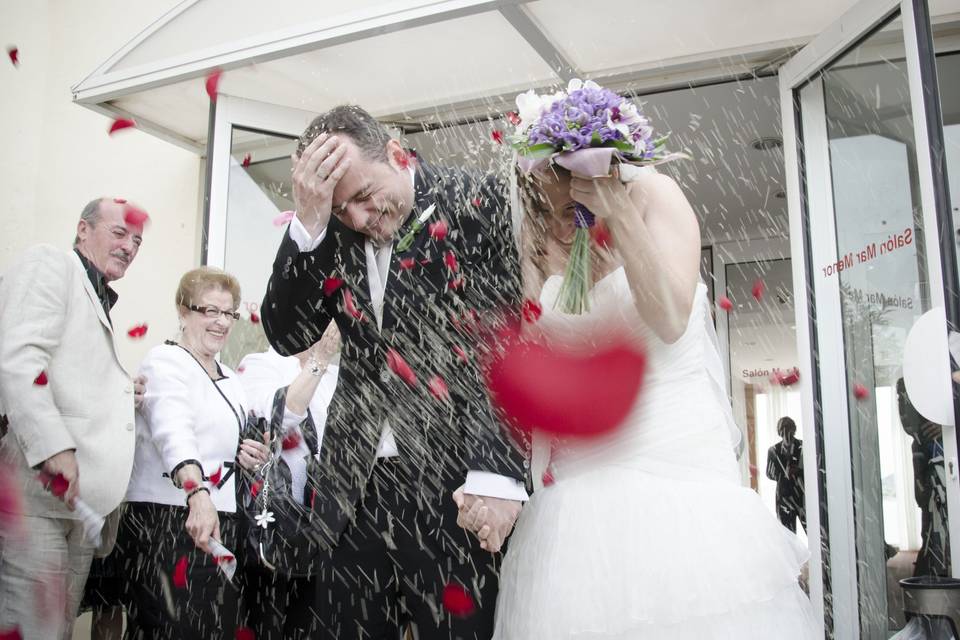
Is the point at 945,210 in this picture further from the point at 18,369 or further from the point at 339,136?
the point at 18,369

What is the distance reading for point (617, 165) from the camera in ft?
6.12

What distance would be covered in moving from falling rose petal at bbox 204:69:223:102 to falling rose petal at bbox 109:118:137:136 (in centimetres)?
77

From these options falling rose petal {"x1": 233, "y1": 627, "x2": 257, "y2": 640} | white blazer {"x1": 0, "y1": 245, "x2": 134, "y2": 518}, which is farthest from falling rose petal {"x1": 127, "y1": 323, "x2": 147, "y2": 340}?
falling rose petal {"x1": 233, "y1": 627, "x2": 257, "y2": 640}

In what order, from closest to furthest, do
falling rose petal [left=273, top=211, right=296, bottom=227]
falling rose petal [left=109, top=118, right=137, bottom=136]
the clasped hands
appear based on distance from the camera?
the clasped hands, falling rose petal [left=273, top=211, right=296, bottom=227], falling rose petal [left=109, top=118, right=137, bottom=136]

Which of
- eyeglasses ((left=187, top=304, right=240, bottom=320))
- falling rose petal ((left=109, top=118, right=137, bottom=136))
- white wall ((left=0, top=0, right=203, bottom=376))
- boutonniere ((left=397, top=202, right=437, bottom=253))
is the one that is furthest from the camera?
white wall ((left=0, top=0, right=203, bottom=376))

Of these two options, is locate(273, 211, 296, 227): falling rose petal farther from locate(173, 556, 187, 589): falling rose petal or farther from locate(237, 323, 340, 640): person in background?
locate(173, 556, 187, 589): falling rose petal

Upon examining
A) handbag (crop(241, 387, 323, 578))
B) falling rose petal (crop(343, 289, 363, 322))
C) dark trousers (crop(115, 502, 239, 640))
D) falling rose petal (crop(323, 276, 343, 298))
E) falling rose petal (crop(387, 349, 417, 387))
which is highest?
falling rose petal (crop(323, 276, 343, 298))

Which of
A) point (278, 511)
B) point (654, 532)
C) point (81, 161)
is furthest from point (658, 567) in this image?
point (81, 161)

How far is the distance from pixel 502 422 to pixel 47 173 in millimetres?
6177

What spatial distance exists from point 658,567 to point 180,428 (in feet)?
7.04

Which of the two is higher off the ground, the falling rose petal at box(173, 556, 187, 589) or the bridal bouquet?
the bridal bouquet

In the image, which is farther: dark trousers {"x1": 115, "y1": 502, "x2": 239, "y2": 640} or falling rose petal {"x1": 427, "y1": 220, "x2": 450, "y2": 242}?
dark trousers {"x1": 115, "y1": 502, "x2": 239, "y2": 640}

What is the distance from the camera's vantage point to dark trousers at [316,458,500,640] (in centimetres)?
216

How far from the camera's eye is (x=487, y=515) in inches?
77.2
